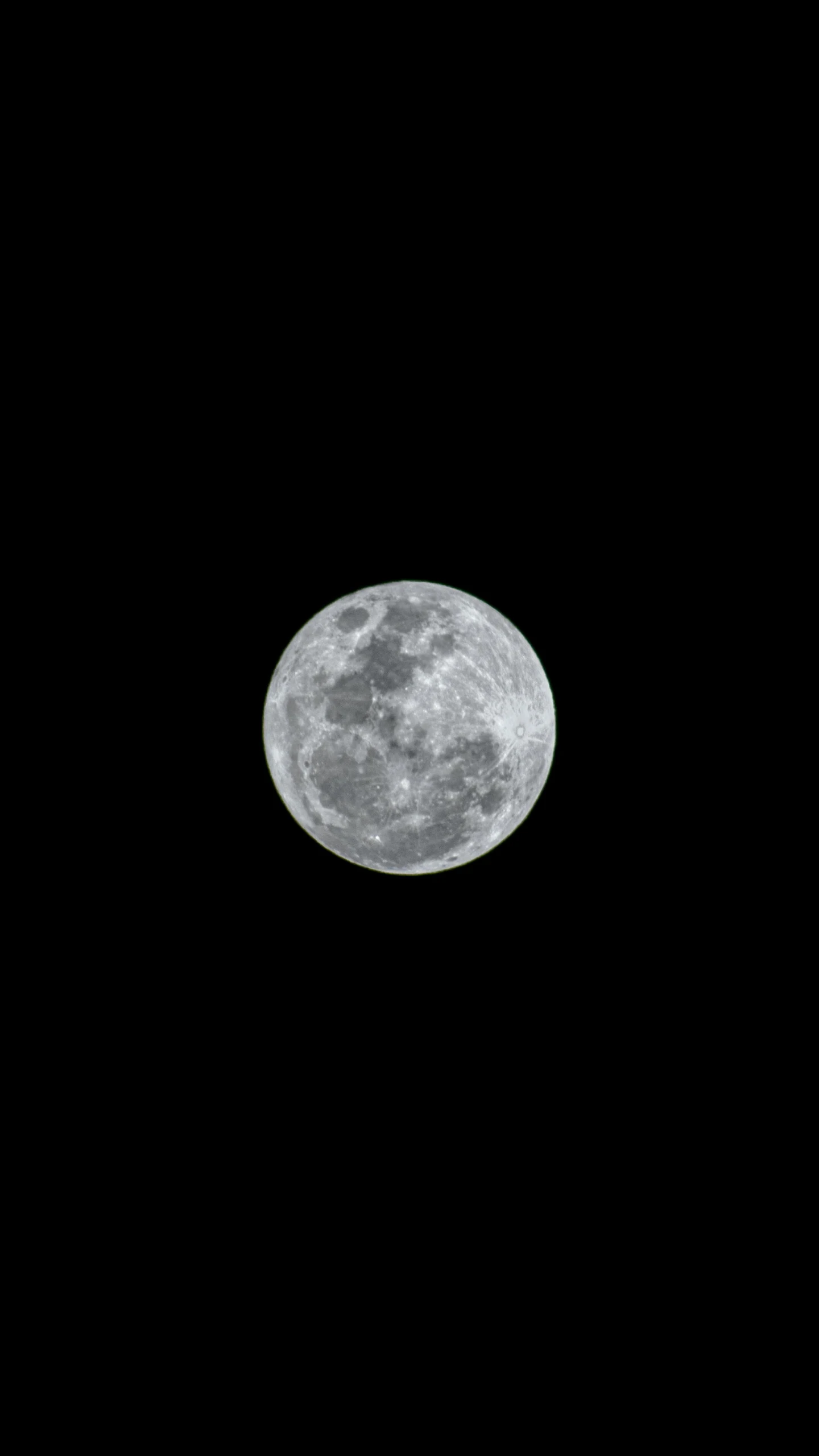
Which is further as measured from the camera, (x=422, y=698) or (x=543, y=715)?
(x=543, y=715)

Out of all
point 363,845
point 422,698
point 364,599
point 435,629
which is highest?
point 364,599

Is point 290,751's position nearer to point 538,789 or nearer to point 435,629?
point 435,629

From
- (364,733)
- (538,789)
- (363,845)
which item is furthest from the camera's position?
(538,789)

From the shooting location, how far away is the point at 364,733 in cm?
494

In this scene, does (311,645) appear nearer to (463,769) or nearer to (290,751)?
(290,751)

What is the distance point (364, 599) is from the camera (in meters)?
5.43

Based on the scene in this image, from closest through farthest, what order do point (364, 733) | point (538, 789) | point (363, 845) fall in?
point (364, 733) → point (363, 845) → point (538, 789)

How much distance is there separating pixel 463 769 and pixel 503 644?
2.86 feet

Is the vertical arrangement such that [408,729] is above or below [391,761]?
above

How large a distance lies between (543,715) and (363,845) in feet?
4.45

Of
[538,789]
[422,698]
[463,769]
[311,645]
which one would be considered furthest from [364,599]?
[538,789]

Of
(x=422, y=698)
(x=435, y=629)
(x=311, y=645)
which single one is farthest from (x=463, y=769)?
(x=311, y=645)

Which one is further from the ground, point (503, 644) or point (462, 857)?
point (503, 644)

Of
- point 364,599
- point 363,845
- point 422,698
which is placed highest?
point 364,599
